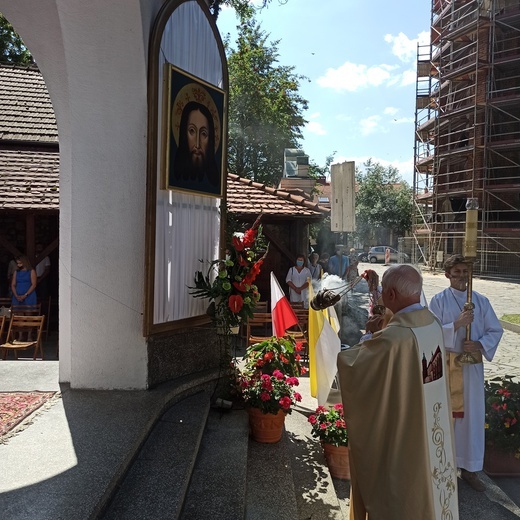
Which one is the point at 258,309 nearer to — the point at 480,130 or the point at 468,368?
the point at 468,368

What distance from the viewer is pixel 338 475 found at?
4.23 meters

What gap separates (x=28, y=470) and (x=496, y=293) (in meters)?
17.4

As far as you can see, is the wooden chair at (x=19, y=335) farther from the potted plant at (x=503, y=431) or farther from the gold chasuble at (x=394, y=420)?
the potted plant at (x=503, y=431)

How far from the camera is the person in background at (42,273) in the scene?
32.1 feet

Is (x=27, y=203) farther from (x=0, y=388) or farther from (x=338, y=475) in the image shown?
(x=338, y=475)

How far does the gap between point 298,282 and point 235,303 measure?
602cm

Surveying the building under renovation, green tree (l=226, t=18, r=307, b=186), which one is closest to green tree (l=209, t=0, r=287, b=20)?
green tree (l=226, t=18, r=307, b=186)

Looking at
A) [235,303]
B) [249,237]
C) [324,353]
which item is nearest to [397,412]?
[235,303]

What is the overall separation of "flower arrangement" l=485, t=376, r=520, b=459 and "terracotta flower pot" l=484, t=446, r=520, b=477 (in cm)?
6

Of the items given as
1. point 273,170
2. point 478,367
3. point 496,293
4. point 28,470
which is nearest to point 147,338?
point 28,470

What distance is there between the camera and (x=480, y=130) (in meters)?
23.2

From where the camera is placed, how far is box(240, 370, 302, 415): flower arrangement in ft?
13.8

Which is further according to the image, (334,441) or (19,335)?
(19,335)

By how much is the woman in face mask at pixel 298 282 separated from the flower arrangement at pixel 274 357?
5298mm
